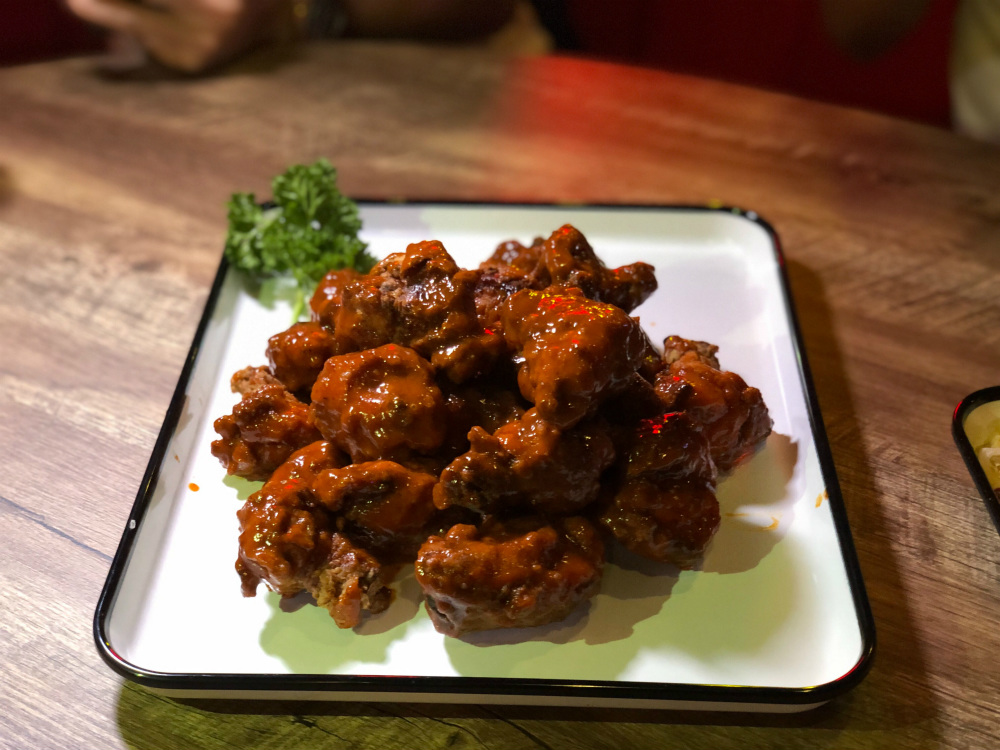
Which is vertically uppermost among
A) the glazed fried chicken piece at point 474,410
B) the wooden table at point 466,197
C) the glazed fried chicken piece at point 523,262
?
the glazed fried chicken piece at point 523,262

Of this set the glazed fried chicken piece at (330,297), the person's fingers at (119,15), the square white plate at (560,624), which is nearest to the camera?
the square white plate at (560,624)

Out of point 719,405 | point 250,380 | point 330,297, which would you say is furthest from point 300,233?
point 719,405

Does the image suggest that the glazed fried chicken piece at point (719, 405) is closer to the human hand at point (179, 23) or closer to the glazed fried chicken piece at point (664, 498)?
the glazed fried chicken piece at point (664, 498)

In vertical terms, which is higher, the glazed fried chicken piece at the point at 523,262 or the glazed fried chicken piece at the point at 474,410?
the glazed fried chicken piece at the point at 523,262

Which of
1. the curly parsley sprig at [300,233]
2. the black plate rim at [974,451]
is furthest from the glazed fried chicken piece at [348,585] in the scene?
the black plate rim at [974,451]

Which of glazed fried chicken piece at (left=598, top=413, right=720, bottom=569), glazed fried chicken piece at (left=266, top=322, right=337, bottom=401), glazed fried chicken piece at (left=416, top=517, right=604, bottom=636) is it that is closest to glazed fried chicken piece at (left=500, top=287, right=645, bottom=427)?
glazed fried chicken piece at (left=598, top=413, right=720, bottom=569)

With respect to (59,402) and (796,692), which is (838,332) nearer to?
(796,692)
